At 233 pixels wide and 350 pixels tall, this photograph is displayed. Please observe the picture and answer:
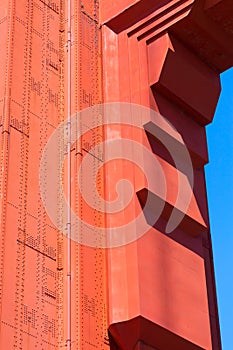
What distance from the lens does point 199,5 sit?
13.8 meters

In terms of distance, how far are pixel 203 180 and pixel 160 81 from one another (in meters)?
1.71

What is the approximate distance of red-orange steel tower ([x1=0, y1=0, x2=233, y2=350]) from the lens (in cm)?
1183

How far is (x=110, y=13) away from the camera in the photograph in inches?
578

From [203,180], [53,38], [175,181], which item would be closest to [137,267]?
[175,181]

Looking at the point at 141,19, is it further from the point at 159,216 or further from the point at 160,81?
the point at 159,216

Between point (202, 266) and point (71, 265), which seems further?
point (202, 266)

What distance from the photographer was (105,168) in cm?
1341

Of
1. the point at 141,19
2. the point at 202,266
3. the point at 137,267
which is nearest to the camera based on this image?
the point at 137,267

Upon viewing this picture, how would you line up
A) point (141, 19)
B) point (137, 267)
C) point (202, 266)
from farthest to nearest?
point (141, 19)
point (202, 266)
point (137, 267)

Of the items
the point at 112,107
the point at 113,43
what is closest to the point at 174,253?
the point at 112,107

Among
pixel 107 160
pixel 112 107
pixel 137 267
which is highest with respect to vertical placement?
pixel 112 107

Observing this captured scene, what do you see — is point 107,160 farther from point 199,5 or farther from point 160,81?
point 199,5

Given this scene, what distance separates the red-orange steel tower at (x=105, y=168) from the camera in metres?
11.8

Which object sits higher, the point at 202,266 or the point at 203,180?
the point at 203,180
